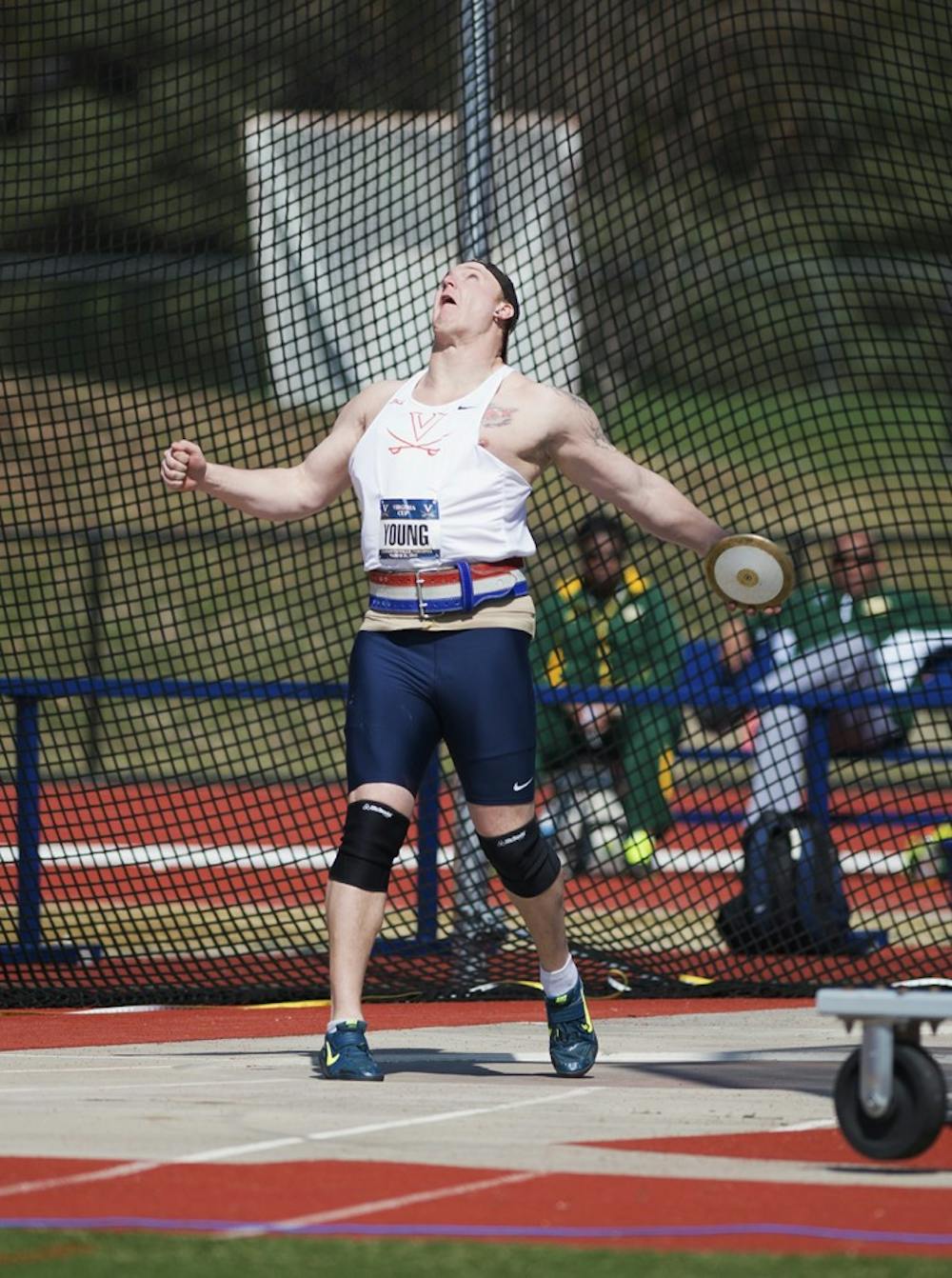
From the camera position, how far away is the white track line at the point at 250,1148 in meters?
4.20

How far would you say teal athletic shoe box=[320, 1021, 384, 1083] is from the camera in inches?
229

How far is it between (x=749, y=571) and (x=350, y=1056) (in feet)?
5.01

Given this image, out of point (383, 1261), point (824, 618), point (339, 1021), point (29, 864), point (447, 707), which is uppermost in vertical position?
point (824, 618)

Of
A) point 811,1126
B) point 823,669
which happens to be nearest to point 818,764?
point 823,669

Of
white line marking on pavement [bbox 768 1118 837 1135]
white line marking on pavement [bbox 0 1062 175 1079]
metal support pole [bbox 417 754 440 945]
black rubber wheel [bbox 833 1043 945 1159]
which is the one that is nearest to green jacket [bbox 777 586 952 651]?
metal support pole [bbox 417 754 440 945]

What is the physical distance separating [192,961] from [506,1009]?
1562 mm

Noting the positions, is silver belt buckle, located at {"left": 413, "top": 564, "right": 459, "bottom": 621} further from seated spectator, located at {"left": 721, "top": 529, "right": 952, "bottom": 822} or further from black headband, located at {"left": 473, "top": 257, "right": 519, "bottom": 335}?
seated spectator, located at {"left": 721, "top": 529, "right": 952, "bottom": 822}

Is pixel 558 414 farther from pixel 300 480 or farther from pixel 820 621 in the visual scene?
pixel 820 621

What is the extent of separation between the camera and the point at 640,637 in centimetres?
Answer: 1155

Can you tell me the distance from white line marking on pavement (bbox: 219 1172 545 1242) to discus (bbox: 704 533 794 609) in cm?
196

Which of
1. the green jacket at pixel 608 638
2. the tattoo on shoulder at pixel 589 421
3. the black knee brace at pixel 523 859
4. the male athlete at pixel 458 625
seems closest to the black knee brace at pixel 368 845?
the male athlete at pixel 458 625

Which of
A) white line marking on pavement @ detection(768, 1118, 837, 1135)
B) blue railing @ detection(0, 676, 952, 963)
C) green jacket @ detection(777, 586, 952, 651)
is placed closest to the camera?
white line marking on pavement @ detection(768, 1118, 837, 1135)

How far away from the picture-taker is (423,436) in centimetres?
604

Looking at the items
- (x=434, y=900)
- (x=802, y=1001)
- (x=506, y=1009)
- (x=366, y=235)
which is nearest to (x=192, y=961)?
(x=434, y=900)
